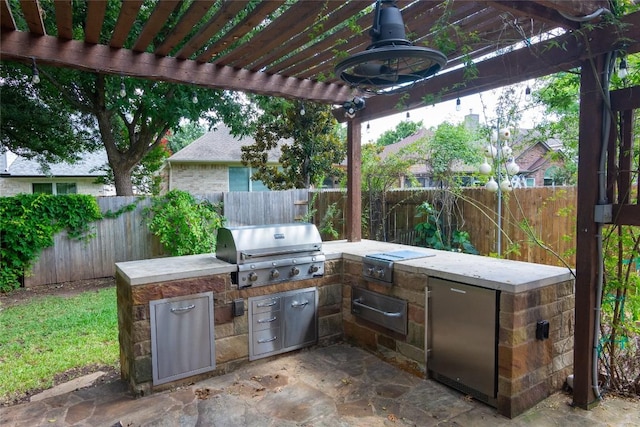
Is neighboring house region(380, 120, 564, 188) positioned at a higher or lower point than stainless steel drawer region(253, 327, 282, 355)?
higher

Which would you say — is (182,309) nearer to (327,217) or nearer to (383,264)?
(383,264)

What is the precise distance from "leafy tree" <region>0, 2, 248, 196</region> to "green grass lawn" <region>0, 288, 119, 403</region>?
10.0 ft

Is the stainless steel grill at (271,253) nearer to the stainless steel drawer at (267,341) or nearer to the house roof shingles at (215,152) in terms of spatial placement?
the stainless steel drawer at (267,341)

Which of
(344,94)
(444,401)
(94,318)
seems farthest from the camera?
(94,318)

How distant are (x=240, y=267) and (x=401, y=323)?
1.28 m

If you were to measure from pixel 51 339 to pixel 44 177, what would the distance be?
32.2ft

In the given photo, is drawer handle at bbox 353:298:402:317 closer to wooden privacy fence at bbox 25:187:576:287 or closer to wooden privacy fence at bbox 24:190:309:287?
wooden privacy fence at bbox 25:187:576:287

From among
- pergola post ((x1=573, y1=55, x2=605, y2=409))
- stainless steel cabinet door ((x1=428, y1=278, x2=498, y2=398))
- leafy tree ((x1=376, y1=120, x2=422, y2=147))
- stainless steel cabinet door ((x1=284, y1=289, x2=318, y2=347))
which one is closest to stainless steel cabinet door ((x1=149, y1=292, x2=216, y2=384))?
stainless steel cabinet door ((x1=284, y1=289, x2=318, y2=347))

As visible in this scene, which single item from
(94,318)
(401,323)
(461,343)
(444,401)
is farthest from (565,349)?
(94,318)

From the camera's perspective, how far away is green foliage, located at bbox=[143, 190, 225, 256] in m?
6.18

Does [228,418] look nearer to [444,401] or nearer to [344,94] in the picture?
[444,401]

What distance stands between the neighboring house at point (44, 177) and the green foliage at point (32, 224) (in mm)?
5808

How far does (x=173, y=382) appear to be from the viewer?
2.77 m

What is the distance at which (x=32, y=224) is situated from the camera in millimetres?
5977
